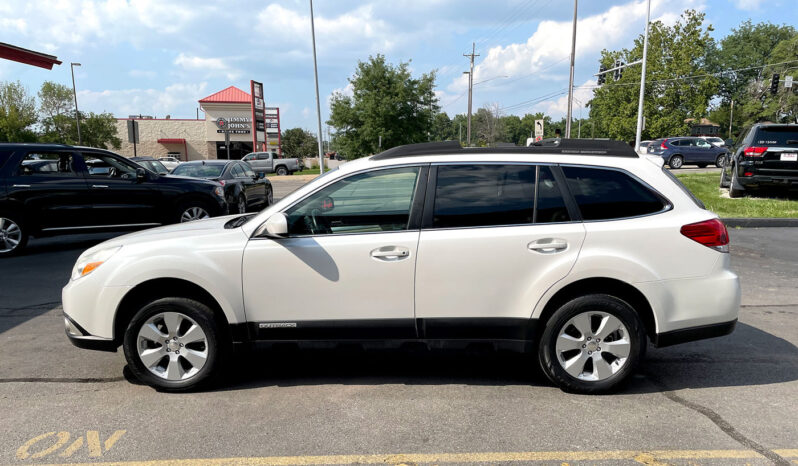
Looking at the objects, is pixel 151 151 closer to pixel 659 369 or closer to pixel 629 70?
pixel 629 70

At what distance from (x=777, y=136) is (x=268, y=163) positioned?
33.8 meters

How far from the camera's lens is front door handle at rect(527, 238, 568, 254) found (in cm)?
372

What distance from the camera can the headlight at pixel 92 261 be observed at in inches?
154

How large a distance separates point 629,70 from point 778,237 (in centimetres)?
4498

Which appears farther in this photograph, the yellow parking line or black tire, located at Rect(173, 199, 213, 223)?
black tire, located at Rect(173, 199, 213, 223)

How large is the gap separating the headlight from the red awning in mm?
12774

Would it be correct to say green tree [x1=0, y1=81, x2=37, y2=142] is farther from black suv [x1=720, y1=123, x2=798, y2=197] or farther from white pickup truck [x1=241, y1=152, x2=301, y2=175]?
black suv [x1=720, y1=123, x2=798, y2=197]

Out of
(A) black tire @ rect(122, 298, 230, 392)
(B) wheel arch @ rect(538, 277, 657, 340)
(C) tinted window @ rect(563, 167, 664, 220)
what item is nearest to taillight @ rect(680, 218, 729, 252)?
(C) tinted window @ rect(563, 167, 664, 220)

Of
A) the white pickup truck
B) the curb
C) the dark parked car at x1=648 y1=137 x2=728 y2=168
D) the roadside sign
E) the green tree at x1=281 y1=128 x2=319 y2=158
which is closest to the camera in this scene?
the curb

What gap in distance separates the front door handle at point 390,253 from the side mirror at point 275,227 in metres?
0.62

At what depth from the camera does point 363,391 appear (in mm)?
3930

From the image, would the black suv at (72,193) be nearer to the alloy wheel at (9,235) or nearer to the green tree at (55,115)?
the alloy wheel at (9,235)

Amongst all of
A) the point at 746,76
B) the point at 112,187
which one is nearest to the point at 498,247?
the point at 112,187

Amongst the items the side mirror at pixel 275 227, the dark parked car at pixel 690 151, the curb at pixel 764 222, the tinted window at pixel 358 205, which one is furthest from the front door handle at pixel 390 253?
the dark parked car at pixel 690 151
